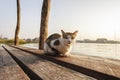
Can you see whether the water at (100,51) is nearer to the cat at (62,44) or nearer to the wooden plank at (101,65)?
the cat at (62,44)

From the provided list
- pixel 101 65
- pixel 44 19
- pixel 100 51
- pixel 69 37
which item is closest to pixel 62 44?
pixel 69 37

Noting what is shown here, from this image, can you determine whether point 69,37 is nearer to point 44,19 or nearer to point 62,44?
point 62,44

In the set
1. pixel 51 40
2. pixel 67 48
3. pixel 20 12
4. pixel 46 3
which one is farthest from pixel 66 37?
pixel 20 12

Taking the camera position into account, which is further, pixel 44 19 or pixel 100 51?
pixel 100 51

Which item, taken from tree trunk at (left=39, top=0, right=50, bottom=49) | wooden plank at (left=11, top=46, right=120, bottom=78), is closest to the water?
tree trunk at (left=39, top=0, right=50, bottom=49)

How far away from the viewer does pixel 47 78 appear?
1.50m

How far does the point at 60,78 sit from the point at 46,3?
223 inches

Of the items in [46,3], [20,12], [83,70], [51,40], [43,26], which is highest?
[20,12]

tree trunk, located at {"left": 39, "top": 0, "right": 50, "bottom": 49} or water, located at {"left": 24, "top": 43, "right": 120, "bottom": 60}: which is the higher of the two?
tree trunk, located at {"left": 39, "top": 0, "right": 50, "bottom": 49}

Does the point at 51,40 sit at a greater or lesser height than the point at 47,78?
greater

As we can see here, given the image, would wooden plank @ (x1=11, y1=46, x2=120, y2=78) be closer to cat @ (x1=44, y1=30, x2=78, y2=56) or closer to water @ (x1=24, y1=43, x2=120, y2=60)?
cat @ (x1=44, y1=30, x2=78, y2=56)

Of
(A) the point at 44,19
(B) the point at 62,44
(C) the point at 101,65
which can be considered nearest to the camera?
(C) the point at 101,65

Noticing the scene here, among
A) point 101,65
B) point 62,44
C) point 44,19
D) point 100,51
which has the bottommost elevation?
point 100,51

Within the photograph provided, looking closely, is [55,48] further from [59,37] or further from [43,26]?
[43,26]
